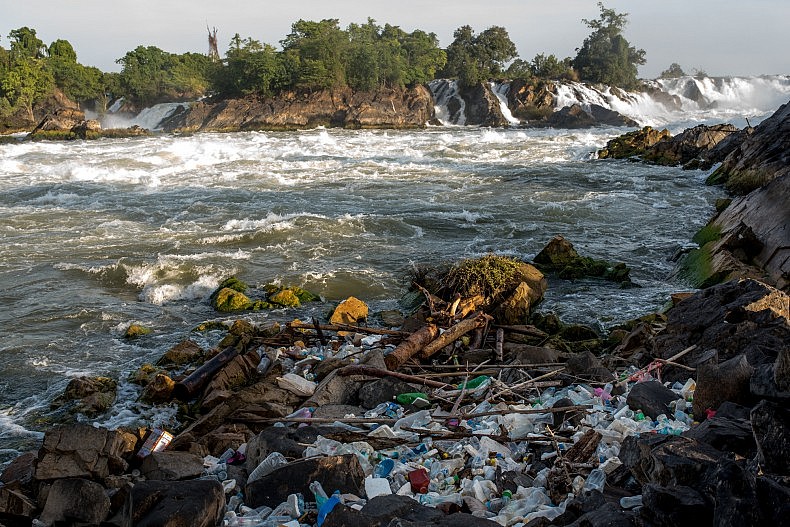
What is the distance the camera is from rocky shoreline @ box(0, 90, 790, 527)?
3.02m

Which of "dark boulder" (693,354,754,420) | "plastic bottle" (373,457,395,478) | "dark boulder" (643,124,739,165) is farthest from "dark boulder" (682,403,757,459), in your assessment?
"dark boulder" (643,124,739,165)

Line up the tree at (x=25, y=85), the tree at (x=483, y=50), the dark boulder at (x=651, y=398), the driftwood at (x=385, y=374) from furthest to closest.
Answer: the tree at (x=483, y=50)
the tree at (x=25, y=85)
the driftwood at (x=385, y=374)
the dark boulder at (x=651, y=398)

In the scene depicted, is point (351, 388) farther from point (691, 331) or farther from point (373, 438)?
point (691, 331)

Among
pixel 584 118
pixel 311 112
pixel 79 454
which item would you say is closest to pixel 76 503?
pixel 79 454

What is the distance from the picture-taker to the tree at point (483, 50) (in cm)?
5772

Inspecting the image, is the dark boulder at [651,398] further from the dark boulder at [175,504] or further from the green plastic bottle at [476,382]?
the dark boulder at [175,504]

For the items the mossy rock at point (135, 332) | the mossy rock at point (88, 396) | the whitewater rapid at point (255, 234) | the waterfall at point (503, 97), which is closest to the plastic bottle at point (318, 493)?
the whitewater rapid at point (255, 234)

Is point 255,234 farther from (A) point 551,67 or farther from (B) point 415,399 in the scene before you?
(A) point 551,67

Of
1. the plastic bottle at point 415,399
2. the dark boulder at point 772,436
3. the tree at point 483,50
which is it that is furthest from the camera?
the tree at point 483,50

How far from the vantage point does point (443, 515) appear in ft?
10.5

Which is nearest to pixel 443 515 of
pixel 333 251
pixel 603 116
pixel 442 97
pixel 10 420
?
pixel 10 420

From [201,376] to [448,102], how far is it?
47776mm

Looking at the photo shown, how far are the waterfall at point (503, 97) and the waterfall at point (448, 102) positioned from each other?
2.58 metres

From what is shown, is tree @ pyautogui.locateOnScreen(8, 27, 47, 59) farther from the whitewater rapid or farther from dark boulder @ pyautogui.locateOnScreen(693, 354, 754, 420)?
dark boulder @ pyautogui.locateOnScreen(693, 354, 754, 420)
